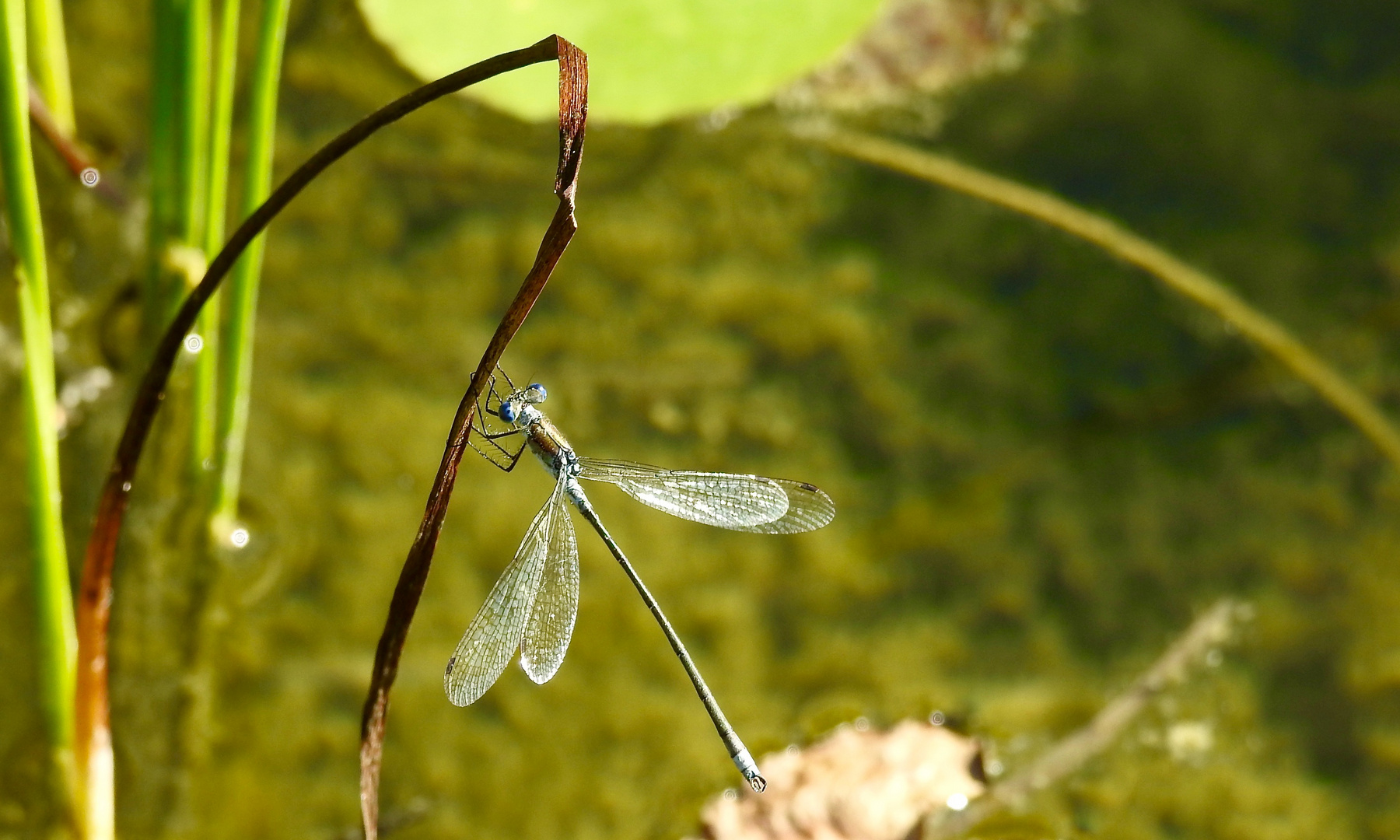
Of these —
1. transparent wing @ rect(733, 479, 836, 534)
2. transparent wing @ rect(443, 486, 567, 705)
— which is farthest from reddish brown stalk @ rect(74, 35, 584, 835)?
transparent wing @ rect(733, 479, 836, 534)

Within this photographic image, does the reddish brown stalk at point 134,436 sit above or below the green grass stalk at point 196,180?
below

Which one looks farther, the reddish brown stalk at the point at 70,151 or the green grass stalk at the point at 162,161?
the reddish brown stalk at the point at 70,151

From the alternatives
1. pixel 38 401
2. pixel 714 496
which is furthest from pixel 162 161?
pixel 714 496

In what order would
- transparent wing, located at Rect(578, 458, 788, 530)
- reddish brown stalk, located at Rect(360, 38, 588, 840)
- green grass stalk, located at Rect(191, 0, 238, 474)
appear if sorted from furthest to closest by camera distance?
transparent wing, located at Rect(578, 458, 788, 530) → green grass stalk, located at Rect(191, 0, 238, 474) → reddish brown stalk, located at Rect(360, 38, 588, 840)

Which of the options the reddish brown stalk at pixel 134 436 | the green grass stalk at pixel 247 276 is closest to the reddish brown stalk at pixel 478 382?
the reddish brown stalk at pixel 134 436

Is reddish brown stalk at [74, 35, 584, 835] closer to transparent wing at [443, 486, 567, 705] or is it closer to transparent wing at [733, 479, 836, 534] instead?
transparent wing at [443, 486, 567, 705]

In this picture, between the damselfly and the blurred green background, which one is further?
the blurred green background

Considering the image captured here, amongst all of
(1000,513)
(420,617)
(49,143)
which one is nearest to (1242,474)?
(1000,513)

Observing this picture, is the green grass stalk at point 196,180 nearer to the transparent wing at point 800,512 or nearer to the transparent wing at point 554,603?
the transparent wing at point 554,603
